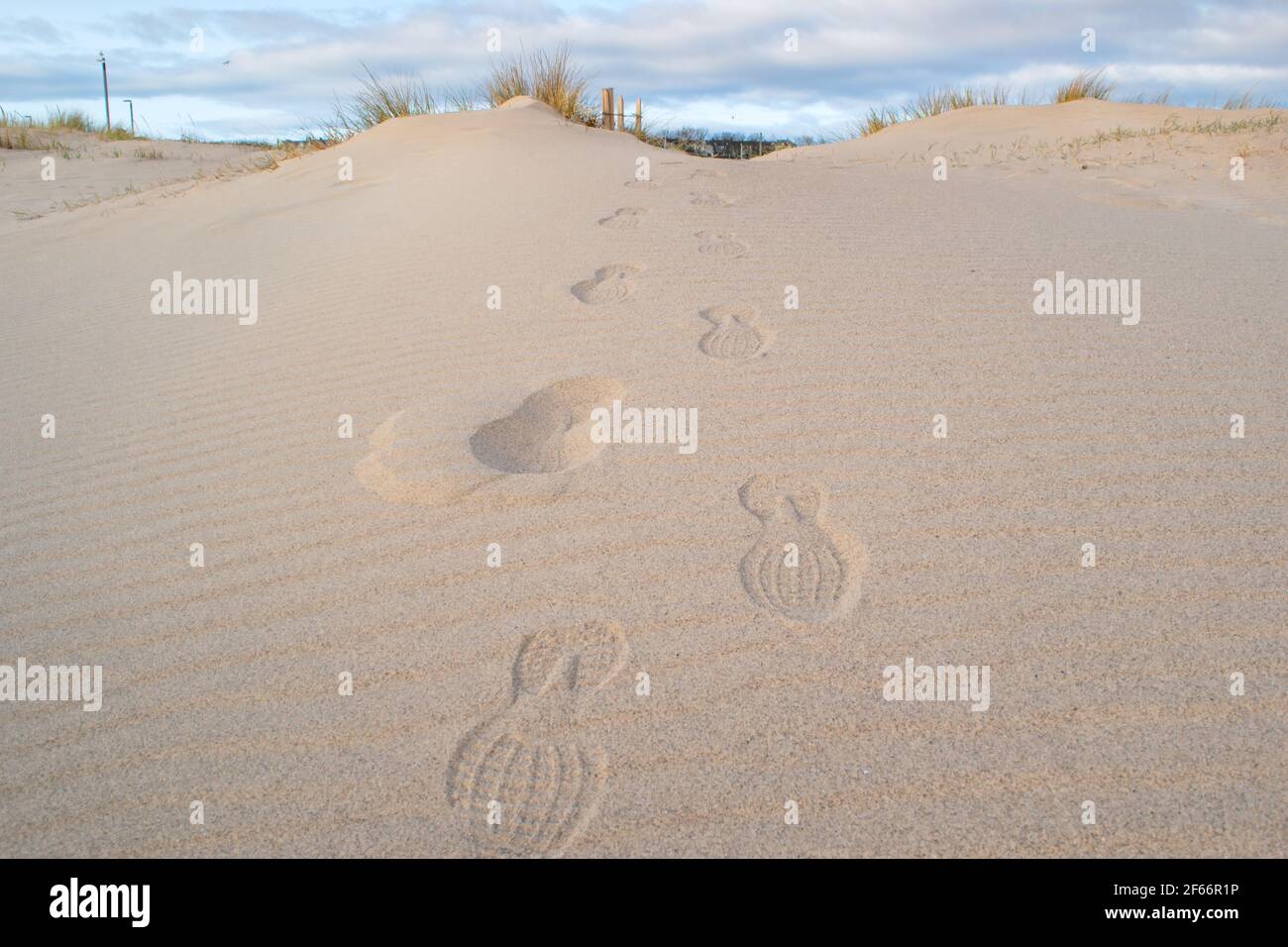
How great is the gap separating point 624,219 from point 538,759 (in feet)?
10.8

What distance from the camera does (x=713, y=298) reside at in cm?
339

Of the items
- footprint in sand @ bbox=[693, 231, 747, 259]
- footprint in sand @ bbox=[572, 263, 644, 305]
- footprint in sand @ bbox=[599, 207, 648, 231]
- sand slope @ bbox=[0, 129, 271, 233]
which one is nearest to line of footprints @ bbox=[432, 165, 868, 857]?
footprint in sand @ bbox=[572, 263, 644, 305]

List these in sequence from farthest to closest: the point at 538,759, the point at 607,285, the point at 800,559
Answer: the point at 607,285, the point at 800,559, the point at 538,759

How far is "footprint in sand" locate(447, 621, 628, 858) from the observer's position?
4.64 feet

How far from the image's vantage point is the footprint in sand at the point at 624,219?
165 inches

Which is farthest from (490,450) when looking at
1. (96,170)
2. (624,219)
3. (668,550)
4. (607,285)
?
(96,170)

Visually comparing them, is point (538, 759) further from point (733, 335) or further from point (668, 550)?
point (733, 335)

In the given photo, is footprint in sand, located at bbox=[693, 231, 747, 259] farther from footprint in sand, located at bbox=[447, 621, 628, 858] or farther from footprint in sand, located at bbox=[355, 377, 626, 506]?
footprint in sand, located at bbox=[447, 621, 628, 858]

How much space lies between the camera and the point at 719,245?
3898 mm

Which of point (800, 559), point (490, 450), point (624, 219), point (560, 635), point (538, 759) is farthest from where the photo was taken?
point (624, 219)

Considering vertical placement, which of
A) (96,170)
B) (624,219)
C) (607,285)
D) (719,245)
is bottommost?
(607,285)

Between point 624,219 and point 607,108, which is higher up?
point 607,108
